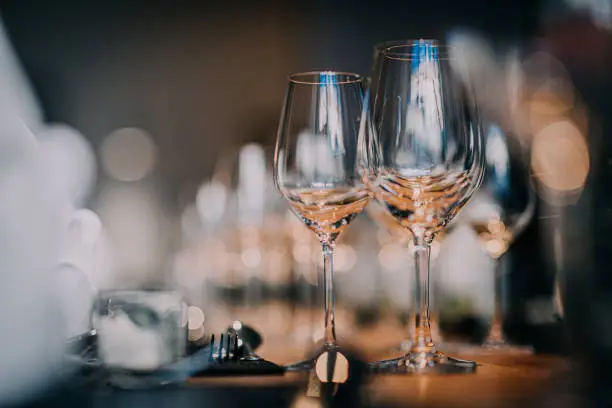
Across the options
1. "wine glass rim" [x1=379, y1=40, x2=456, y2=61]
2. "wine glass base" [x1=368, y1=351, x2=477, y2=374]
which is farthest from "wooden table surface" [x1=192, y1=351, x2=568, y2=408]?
"wine glass rim" [x1=379, y1=40, x2=456, y2=61]

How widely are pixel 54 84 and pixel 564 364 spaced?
2960mm

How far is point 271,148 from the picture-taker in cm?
114

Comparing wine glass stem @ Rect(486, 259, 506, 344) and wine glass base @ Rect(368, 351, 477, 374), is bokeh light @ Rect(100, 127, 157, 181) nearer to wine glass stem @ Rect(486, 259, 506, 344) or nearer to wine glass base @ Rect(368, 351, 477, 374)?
wine glass stem @ Rect(486, 259, 506, 344)

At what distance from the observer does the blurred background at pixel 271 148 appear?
1085 millimetres

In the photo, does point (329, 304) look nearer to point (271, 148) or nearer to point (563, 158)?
point (271, 148)

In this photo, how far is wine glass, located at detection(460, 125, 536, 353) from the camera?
85 centimetres

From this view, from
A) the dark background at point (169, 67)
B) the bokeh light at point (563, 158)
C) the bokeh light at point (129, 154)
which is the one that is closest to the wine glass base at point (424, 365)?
the bokeh light at point (563, 158)

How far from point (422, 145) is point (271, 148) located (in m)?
0.52

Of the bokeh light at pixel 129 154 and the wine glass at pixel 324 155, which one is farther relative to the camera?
the bokeh light at pixel 129 154

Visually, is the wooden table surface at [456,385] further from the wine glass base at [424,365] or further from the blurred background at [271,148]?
the blurred background at [271,148]

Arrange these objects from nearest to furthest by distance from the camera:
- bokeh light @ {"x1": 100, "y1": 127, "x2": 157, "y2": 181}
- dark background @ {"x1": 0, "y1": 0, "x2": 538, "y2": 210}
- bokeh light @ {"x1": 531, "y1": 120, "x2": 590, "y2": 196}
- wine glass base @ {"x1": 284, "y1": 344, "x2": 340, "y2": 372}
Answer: wine glass base @ {"x1": 284, "y1": 344, "x2": 340, "y2": 372}, bokeh light @ {"x1": 531, "y1": 120, "x2": 590, "y2": 196}, dark background @ {"x1": 0, "y1": 0, "x2": 538, "y2": 210}, bokeh light @ {"x1": 100, "y1": 127, "x2": 157, "y2": 181}

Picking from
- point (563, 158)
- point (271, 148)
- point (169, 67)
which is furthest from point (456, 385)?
point (169, 67)

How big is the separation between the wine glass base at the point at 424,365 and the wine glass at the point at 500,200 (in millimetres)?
215

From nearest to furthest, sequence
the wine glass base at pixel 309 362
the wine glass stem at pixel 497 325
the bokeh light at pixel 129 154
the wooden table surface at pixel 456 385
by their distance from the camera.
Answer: the wooden table surface at pixel 456 385 → the wine glass base at pixel 309 362 → the wine glass stem at pixel 497 325 → the bokeh light at pixel 129 154
